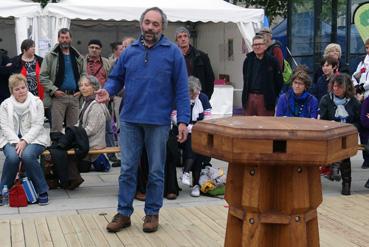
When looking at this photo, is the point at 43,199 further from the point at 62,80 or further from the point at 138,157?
the point at 62,80

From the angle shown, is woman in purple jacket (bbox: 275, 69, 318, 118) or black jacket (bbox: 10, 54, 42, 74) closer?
woman in purple jacket (bbox: 275, 69, 318, 118)

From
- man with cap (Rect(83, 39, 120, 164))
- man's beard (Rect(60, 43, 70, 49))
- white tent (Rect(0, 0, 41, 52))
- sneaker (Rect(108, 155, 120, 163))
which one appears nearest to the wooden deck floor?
sneaker (Rect(108, 155, 120, 163))

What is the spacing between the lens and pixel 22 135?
18.3 feet

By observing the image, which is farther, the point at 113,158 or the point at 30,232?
the point at 113,158

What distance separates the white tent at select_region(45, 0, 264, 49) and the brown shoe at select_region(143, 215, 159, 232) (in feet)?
19.7

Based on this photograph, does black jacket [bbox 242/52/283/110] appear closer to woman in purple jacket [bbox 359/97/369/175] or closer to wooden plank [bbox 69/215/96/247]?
woman in purple jacket [bbox 359/97/369/175]

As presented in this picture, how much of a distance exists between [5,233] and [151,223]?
3.64 feet

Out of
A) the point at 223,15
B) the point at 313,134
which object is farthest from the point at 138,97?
the point at 223,15

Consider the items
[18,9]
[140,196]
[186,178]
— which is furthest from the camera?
[18,9]

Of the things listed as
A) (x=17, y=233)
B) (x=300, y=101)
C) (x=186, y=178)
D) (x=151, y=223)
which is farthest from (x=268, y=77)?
(x=17, y=233)

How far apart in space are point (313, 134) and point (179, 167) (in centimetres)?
485

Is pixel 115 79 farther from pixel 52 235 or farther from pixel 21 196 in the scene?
pixel 21 196

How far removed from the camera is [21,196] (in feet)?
Result: 17.3

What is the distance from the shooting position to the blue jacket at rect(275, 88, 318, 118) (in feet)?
20.3
